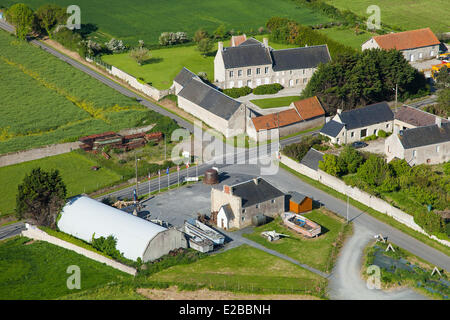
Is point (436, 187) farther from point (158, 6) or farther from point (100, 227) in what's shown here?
point (158, 6)

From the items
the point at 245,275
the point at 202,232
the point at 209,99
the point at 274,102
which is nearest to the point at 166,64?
the point at 274,102

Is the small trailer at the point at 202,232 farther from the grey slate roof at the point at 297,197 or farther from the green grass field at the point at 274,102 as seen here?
the green grass field at the point at 274,102

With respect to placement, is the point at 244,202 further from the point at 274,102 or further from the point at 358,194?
the point at 274,102

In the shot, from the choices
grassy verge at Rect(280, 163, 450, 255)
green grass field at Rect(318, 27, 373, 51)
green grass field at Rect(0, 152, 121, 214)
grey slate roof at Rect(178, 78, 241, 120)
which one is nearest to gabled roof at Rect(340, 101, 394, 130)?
grassy verge at Rect(280, 163, 450, 255)

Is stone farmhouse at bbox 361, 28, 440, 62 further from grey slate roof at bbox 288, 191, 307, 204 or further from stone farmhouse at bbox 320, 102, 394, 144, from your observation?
grey slate roof at bbox 288, 191, 307, 204

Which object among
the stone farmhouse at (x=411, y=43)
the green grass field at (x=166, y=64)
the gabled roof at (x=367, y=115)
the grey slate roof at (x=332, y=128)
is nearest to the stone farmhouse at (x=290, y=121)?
the grey slate roof at (x=332, y=128)
